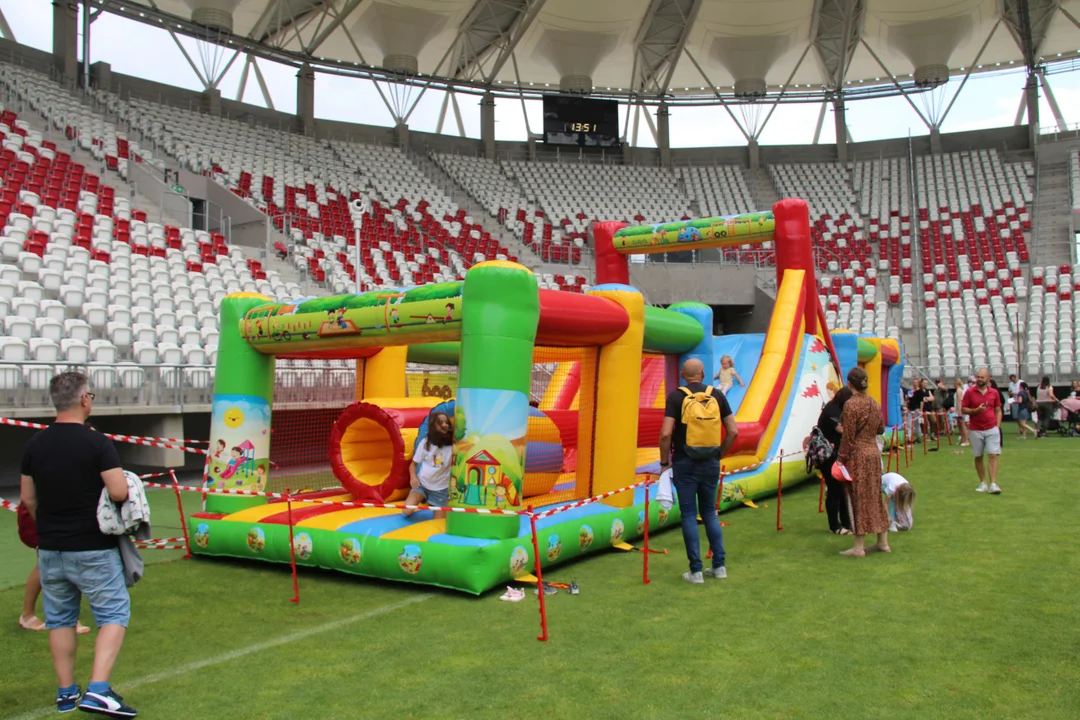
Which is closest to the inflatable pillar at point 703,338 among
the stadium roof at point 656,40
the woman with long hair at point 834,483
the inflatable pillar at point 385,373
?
the woman with long hair at point 834,483

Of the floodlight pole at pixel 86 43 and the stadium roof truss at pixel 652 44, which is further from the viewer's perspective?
the stadium roof truss at pixel 652 44

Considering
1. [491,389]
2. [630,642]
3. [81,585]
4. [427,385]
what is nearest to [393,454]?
[491,389]

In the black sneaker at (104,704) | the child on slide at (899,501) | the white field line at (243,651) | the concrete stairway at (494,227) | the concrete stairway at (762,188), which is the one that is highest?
the concrete stairway at (762,188)

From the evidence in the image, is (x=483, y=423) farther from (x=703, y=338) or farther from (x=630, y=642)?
(x=703, y=338)

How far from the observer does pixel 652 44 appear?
108 feet

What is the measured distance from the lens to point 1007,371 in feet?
70.6

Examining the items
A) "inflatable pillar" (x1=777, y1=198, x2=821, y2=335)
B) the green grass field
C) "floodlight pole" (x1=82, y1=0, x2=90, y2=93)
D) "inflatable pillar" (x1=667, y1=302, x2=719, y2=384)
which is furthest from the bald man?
"floodlight pole" (x1=82, y1=0, x2=90, y2=93)

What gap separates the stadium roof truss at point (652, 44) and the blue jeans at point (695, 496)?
993 inches

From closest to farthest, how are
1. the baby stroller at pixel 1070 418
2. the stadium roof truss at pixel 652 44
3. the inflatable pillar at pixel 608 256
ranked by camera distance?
the inflatable pillar at pixel 608 256 → the baby stroller at pixel 1070 418 → the stadium roof truss at pixel 652 44

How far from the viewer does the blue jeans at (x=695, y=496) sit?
247 inches

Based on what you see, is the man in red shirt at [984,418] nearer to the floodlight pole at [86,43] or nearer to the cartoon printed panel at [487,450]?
the cartoon printed panel at [487,450]

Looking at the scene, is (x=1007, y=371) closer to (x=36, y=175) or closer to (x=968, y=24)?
(x=968, y=24)

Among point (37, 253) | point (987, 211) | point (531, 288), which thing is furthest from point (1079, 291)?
point (37, 253)

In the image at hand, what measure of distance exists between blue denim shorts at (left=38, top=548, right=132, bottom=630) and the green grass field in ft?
1.54
